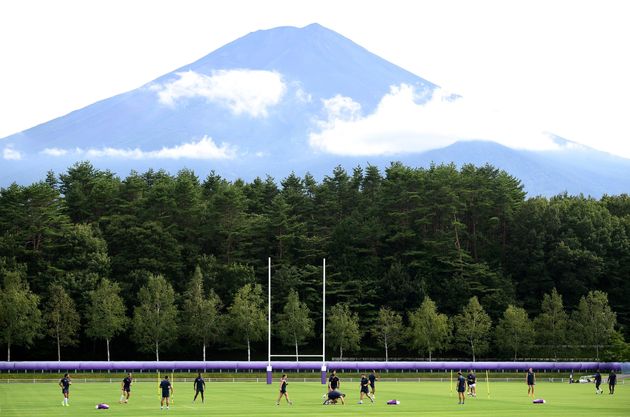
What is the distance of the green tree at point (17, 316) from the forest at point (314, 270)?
169 millimetres

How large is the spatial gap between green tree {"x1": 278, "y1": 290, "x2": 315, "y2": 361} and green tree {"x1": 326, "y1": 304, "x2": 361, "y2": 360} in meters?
2.33

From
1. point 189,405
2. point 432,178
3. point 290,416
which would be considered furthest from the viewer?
point 432,178

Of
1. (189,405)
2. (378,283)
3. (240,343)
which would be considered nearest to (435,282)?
(378,283)

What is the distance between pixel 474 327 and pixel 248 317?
82.2ft

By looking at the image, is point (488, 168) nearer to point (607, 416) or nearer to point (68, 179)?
point (68, 179)

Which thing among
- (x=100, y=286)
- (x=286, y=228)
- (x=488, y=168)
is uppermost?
(x=488, y=168)

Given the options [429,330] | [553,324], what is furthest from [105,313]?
[553,324]

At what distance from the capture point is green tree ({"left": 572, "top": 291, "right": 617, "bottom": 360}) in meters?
109

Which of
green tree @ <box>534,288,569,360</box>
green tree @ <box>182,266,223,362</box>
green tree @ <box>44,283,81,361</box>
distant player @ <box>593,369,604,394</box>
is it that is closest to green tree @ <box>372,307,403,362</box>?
green tree @ <box>534,288,569,360</box>

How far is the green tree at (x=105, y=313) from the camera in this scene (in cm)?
10588

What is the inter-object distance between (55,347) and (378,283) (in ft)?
127

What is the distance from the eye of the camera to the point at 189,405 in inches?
2071

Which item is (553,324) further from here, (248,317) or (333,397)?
(333,397)

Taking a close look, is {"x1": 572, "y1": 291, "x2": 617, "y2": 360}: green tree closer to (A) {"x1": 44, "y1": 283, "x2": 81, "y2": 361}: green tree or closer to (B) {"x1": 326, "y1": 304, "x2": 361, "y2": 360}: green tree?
(B) {"x1": 326, "y1": 304, "x2": 361, "y2": 360}: green tree
